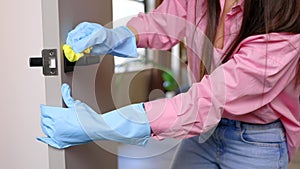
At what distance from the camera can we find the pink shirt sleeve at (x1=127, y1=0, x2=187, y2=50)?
1.08 metres

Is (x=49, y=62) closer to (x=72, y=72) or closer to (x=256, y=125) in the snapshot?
(x=72, y=72)

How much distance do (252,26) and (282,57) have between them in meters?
0.12

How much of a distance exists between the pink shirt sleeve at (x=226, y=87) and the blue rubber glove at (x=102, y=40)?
223 mm

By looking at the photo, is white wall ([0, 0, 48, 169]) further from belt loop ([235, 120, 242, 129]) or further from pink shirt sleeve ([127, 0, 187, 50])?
belt loop ([235, 120, 242, 129])

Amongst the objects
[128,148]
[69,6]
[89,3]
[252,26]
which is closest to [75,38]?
[69,6]

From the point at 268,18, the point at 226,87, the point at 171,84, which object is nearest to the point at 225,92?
the point at 226,87

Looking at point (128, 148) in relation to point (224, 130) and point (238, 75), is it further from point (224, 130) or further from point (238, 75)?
point (238, 75)

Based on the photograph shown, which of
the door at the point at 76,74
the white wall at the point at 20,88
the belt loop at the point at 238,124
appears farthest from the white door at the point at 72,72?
the belt loop at the point at 238,124

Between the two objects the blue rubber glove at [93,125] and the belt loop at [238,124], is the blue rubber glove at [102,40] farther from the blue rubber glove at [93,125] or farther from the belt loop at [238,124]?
the belt loop at [238,124]

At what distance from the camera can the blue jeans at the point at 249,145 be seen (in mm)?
945

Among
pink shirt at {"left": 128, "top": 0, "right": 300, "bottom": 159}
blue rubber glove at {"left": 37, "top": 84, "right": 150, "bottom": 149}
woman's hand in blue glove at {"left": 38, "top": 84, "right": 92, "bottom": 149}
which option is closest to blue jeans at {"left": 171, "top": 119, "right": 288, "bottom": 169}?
pink shirt at {"left": 128, "top": 0, "right": 300, "bottom": 159}

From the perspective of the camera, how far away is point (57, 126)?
73 centimetres

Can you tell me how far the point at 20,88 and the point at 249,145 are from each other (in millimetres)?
705

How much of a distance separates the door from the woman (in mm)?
41
